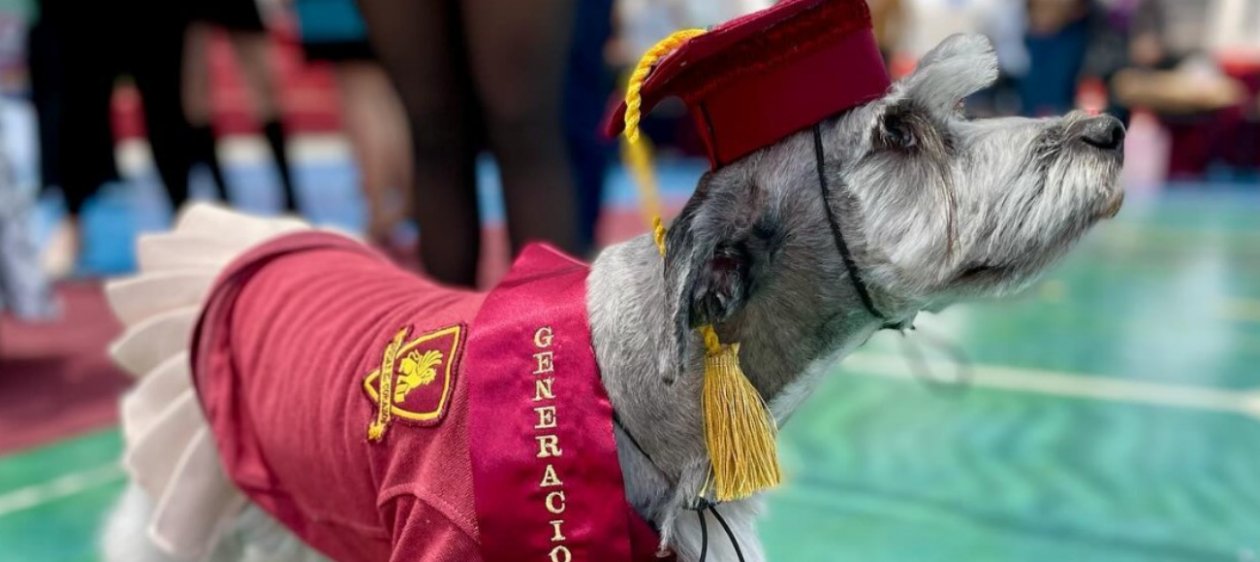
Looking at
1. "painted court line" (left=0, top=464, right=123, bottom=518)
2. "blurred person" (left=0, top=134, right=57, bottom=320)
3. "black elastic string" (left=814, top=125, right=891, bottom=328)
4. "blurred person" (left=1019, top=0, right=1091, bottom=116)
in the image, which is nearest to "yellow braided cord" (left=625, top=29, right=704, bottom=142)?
"black elastic string" (left=814, top=125, right=891, bottom=328)

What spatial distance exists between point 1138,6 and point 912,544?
817 cm

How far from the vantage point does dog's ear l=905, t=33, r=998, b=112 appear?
86 cm

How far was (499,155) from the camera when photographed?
1648mm

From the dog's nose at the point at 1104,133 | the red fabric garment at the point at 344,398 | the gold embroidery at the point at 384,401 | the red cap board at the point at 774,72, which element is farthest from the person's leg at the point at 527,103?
the dog's nose at the point at 1104,133

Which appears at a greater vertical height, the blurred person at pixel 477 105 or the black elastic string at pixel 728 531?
the blurred person at pixel 477 105

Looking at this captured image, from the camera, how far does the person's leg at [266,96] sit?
13.4ft

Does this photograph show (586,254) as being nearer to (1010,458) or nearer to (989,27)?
(1010,458)

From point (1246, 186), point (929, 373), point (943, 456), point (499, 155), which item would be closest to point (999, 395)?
point (929, 373)

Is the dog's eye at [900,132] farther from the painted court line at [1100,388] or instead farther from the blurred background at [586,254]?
the painted court line at [1100,388]

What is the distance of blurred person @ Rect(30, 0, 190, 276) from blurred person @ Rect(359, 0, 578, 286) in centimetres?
223

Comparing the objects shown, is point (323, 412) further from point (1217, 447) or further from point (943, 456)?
point (1217, 447)

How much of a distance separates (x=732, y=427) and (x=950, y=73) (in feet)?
1.17

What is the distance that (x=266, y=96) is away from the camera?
4.09 m

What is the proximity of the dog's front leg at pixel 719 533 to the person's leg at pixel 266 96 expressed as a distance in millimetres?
3549
